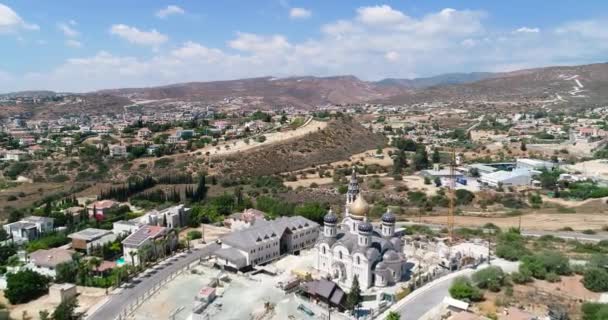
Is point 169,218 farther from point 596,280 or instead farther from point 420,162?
point 420,162

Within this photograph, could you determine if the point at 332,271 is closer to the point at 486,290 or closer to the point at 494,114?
the point at 486,290

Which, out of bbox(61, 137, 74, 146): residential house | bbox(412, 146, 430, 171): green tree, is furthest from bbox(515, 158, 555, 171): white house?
bbox(61, 137, 74, 146): residential house

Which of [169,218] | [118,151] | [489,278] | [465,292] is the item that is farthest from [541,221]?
[118,151]

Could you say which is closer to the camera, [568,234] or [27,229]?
[27,229]

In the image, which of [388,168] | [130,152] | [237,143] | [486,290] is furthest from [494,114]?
[486,290]

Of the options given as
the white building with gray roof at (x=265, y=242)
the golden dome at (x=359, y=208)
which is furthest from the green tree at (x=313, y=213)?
the golden dome at (x=359, y=208)

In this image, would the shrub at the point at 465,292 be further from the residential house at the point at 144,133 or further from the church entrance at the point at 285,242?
the residential house at the point at 144,133

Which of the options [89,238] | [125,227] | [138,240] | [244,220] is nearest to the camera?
[138,240]
